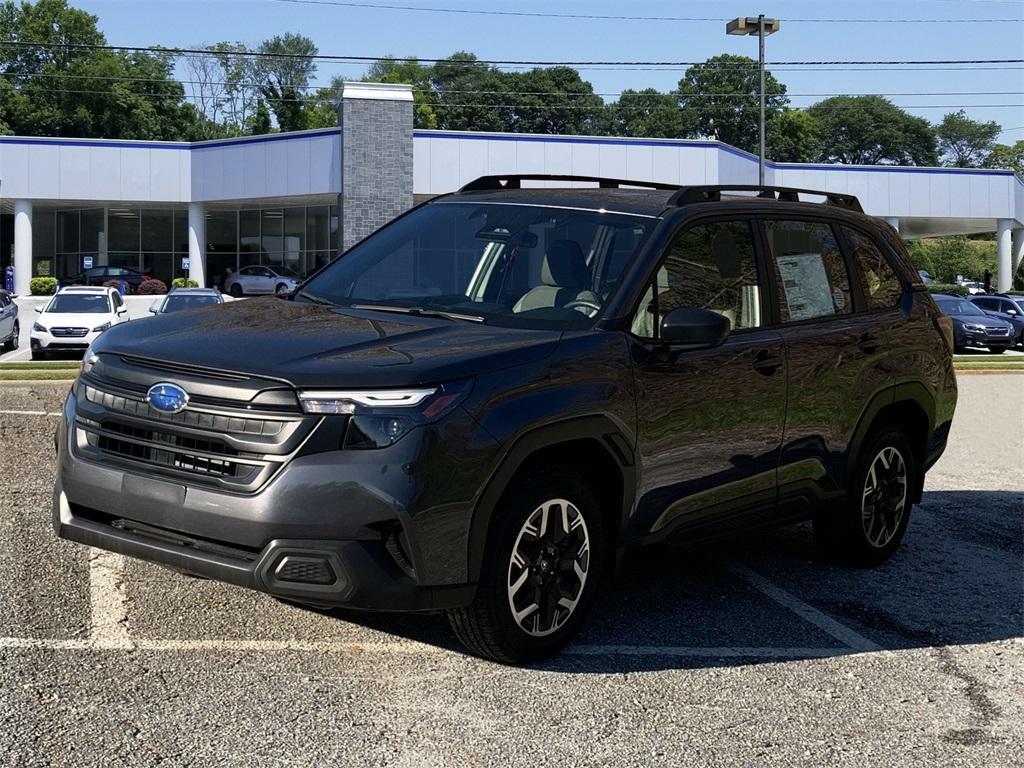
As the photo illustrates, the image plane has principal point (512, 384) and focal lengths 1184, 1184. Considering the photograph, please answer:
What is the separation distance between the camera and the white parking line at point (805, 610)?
208 inches

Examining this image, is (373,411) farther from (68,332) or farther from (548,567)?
(68,332)

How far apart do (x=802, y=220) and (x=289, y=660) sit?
3.46m

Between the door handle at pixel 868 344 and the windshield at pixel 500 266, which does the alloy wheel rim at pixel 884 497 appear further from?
the windshield at pixel 500 266

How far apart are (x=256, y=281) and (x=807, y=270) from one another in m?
46.5

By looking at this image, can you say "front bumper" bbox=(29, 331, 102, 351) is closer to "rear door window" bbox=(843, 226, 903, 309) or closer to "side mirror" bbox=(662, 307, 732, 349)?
"rear door window" bbox=(843, 226, 903, 309)

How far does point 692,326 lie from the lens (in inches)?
192

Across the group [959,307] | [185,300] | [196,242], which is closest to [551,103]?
[196,242]

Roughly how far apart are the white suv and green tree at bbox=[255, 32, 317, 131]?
83.8 meters

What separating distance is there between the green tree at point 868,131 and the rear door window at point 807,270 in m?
132

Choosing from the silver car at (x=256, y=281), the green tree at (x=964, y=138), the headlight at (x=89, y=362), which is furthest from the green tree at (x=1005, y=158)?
the headlight at (x=89, y=362)

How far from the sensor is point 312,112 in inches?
4353

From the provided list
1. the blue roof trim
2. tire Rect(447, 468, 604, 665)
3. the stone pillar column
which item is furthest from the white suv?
the blue roof trim

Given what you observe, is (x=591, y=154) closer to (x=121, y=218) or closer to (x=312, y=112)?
A: (x=121, y=218)

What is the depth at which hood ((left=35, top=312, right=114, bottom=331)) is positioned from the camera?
25.1 meters
